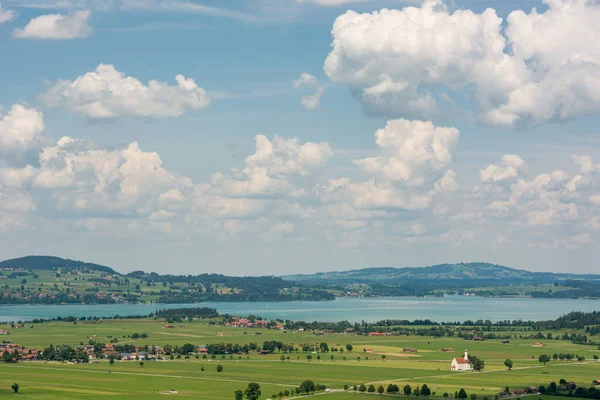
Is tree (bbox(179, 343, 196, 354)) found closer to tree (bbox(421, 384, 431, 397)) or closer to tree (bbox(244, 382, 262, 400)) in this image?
tree (bbox(244, 382, 262, 400))

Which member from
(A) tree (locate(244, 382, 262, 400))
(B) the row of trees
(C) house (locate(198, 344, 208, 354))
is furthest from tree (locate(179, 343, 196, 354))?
(A) tree (locate(244, 382, 262, 400))

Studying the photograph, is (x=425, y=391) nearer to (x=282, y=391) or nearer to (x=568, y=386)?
(x=282, y=391)

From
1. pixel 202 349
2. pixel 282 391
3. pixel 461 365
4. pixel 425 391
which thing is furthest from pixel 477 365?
pixel 202 349

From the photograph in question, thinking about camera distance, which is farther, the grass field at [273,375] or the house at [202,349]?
the house at [202,349]

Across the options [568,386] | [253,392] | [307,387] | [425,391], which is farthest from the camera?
[568,386]

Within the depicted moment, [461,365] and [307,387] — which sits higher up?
[461,365]

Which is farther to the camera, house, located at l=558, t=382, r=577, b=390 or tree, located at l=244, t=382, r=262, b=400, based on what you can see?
house, located at l=558, t=382, r=577, b=390

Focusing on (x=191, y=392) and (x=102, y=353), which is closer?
(x=191, y=392)

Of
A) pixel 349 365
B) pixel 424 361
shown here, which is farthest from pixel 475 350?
pixel 349 365

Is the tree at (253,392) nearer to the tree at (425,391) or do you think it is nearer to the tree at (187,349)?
the tree at (425,391)

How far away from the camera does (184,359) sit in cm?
17250

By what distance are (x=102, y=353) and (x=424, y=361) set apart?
61.8m

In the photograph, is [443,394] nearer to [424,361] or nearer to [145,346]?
[424,361]

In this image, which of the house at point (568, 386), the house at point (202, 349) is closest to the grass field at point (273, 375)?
the house at point (568, 386)
